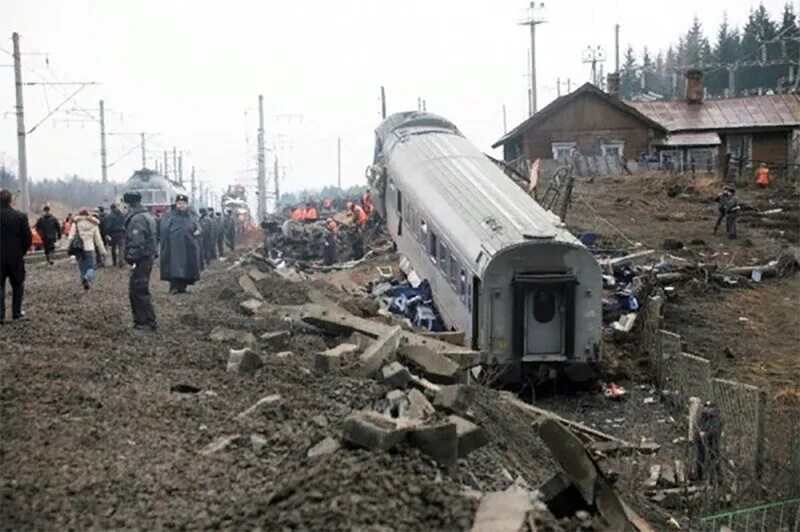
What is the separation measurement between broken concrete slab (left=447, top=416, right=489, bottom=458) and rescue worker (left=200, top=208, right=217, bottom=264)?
20.2m

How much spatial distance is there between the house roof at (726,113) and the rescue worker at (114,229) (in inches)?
1115

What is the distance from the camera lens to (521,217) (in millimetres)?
15227

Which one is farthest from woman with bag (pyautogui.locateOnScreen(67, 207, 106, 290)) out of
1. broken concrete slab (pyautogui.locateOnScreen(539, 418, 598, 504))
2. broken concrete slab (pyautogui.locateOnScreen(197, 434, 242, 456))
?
broken concrete slab (pyautogui.locateOnScreen(539, 418, 598, 504))

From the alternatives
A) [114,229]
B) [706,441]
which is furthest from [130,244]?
[114,229]

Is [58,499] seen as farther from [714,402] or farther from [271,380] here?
[714,402]

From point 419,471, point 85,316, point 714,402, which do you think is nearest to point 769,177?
point 714,402

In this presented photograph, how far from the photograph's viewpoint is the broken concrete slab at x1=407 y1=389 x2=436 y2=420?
7.07 metres

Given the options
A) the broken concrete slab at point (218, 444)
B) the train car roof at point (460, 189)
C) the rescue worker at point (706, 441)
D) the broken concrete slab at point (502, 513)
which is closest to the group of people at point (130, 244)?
the train car roof at point (460, 189)

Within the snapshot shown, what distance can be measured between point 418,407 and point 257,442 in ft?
4.65

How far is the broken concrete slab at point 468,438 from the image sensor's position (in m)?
6.36

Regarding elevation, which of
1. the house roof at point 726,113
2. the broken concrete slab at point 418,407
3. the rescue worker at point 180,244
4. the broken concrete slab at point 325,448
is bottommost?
the broken concrete slab at point 418,407

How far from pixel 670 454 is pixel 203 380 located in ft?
20.6

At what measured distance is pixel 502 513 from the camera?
506 centimetres

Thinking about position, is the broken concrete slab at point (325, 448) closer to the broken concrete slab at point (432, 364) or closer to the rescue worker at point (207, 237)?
the broken concrete slab at point (432, 364)
